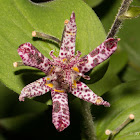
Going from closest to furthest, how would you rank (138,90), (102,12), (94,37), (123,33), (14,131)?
(94,37) → (138,90) → (14,131) → (102,12) → (123,33)

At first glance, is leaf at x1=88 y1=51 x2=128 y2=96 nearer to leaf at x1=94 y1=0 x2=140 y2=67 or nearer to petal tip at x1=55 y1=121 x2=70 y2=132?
leaf at x1=94 y1=0 x2=140 y2=67

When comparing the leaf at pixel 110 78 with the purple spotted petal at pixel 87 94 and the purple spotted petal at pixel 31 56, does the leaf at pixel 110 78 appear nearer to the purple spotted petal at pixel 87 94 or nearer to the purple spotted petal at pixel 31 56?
the purple spotted petal at pixel 87 94

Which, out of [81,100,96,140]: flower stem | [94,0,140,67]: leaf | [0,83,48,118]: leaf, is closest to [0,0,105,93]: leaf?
[81,100,96,140]: flower stem

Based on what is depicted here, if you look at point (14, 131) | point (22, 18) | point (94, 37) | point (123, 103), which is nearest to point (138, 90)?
point (123, 103)

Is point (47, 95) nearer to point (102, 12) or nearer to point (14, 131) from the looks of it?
point (14, 131)

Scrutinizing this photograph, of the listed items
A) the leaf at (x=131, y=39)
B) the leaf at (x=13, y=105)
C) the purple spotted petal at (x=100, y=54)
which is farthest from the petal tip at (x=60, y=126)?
the leaf at (x=131, y=39)

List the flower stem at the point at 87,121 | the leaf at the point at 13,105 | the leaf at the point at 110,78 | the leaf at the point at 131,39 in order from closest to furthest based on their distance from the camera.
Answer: the flower stem at the point at 87,121 < the leaf at the point at 110,78 < the leaf at the point at 13,105 < the leaf at the point at 131,39
